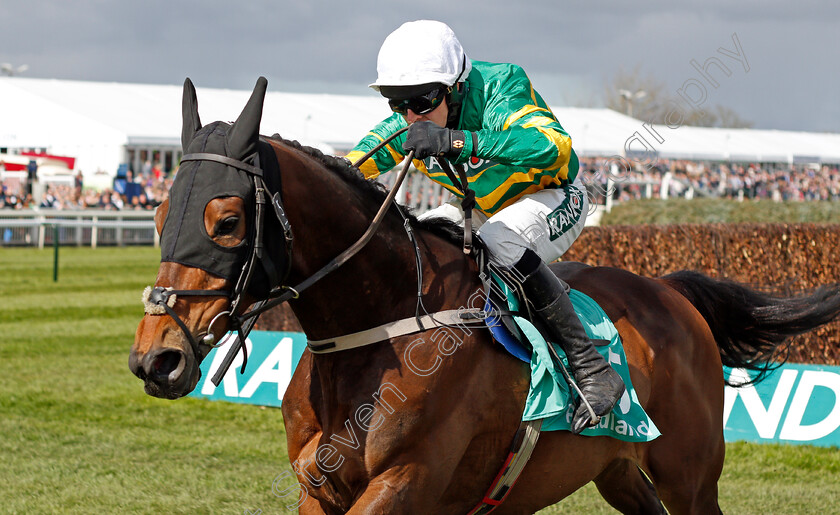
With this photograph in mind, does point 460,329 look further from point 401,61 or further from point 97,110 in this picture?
point 97,110

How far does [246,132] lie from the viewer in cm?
274

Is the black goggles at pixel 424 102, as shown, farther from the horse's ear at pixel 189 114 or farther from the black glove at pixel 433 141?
the horse's ear at pixel 189 114

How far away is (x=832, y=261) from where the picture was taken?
26.2 feet

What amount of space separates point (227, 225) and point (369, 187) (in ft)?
2.21

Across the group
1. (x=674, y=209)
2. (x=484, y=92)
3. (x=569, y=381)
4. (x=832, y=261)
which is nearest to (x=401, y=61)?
(x=484, y=92)

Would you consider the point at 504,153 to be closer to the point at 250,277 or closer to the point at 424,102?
the point at 424,102

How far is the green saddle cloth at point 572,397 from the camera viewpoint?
3.32 m

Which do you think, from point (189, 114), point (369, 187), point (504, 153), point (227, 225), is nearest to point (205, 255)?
point (227, 225)

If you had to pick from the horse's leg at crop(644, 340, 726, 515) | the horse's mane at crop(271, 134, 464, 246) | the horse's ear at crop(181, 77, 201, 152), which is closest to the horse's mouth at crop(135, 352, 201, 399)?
the horse's ear at crop(181, 77, 201, 152)

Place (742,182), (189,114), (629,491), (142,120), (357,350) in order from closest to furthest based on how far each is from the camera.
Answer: (189,114) < (357,350) < (629,491) < (142,120) < (742,182)

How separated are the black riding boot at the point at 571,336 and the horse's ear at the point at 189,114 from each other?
120 centimetres

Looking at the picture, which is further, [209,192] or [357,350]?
[357,350]

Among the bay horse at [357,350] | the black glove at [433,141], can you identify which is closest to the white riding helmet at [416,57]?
the black glove at [433,141]

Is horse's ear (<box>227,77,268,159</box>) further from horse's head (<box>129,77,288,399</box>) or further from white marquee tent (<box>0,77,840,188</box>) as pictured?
white marquee tent (<box>0,77,840,188</box>)
